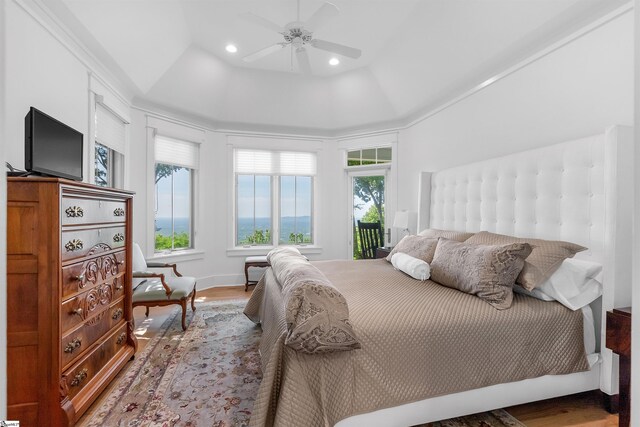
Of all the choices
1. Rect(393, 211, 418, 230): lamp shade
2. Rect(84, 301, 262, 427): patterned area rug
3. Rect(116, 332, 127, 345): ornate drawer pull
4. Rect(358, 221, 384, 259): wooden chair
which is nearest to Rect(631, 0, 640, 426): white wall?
Rect(84, 301, 262, 427): patterned area rug

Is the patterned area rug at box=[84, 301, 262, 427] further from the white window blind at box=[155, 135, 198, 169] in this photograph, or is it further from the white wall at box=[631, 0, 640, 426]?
the white window blind at box=[155, 135, 198, 169]

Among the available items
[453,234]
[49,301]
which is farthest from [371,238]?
[49,301]

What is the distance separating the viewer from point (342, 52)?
115 inches

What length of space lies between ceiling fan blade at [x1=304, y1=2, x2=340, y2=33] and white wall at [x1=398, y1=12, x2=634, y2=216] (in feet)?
5.97

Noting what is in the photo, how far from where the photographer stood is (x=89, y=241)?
188 cm

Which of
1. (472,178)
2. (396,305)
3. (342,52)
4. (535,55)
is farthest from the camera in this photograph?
(472,178)

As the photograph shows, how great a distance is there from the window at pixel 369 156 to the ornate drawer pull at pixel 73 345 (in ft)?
14.4

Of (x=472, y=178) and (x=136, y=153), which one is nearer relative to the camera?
(x=472, y=178)

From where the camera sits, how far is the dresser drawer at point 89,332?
64.6 inches

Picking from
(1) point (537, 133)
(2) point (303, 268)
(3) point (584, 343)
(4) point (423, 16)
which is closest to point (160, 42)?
(4) point (423, 16)

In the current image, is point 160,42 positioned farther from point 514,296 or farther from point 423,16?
point 514,296

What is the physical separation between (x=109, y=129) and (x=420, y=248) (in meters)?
3.62

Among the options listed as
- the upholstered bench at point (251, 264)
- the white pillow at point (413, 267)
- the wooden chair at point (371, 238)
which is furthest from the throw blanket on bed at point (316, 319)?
the wooden chair at point (371, 238)

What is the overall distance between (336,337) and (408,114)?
154 inches
